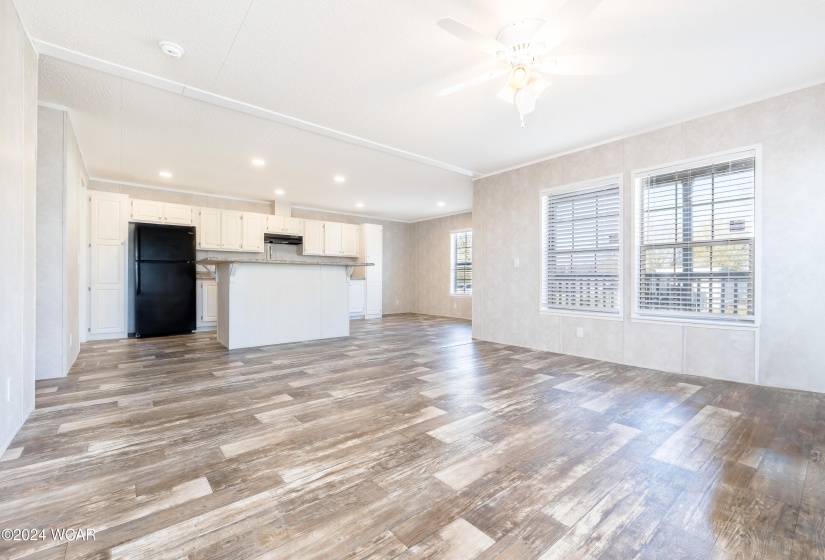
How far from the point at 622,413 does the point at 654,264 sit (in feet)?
6.79

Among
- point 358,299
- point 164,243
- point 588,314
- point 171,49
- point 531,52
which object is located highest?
point 171,49

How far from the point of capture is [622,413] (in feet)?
8.33

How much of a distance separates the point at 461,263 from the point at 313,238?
3.60 m

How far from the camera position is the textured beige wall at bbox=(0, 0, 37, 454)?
1867 millimetres

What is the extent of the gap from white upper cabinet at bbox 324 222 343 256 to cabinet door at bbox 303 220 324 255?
0.09 meters

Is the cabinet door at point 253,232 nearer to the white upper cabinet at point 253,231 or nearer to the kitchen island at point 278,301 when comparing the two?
the white upper cabinet at point 253,231

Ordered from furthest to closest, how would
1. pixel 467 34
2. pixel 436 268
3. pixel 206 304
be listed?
pixel 436 268, pixel 206 304, pixel 467 34

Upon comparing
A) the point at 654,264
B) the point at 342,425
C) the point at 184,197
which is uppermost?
the point at 184,197

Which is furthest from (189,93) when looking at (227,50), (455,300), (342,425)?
Result: (455,300)

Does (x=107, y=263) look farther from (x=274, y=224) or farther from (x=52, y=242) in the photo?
(x=274, y=224)

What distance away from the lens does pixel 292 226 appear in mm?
7461

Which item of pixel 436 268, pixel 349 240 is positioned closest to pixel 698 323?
pixel 436 268

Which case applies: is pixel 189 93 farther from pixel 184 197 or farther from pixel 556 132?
pixel 184 197

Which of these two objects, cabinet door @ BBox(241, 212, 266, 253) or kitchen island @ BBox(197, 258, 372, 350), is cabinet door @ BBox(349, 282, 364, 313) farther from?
kitchen island @ BBox(197, 258, 372, 350)
